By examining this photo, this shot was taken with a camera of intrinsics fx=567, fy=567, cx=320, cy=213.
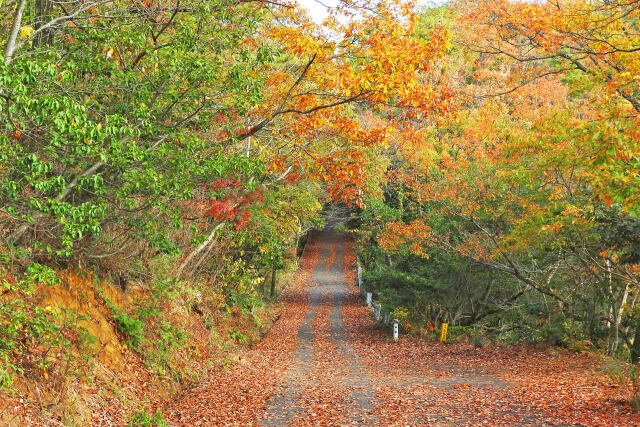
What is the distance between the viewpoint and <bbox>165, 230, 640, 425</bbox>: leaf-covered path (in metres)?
8.99

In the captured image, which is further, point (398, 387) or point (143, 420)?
point (398, 387)

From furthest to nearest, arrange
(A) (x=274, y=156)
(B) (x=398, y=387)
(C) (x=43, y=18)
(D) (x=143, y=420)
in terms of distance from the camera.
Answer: (A) (x=274, y=156) → (B) (x=398, y=387) → (D) (x=143, y=420) → (C) (x=43, y=18)

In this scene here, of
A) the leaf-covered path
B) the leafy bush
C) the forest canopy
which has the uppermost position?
the forest canopy

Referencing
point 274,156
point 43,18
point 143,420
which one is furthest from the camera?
point 274,156

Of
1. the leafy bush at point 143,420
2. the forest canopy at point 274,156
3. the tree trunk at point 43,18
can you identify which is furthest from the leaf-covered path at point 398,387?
the tree trunk at point 43,18

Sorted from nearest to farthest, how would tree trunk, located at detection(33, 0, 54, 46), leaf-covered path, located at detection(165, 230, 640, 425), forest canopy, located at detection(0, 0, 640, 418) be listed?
forest canopy, located at detection(0, 0, 640, 418), tree trunk, located at detection(33, 0, 54, 46), leaf-covered path, located at detection(165, 230, 640, 425)

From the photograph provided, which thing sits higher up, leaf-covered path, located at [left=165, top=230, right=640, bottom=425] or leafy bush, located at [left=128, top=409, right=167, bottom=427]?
leafy bush, located at [left=128, top=409, right=167, bottom=427]

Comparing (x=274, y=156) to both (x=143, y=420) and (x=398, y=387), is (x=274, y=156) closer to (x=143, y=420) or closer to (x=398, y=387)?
(x=398, y=387)

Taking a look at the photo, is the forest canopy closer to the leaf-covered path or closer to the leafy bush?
the leafy bush

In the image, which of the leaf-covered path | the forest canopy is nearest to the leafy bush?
the leaf-covered path

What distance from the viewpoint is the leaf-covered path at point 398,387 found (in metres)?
8.99

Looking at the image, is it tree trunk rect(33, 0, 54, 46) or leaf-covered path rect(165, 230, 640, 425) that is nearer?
tree trunk rect(33, 0, 54, 46)

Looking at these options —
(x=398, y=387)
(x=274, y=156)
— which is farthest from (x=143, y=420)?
(x=274, y=156)

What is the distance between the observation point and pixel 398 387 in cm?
1248
